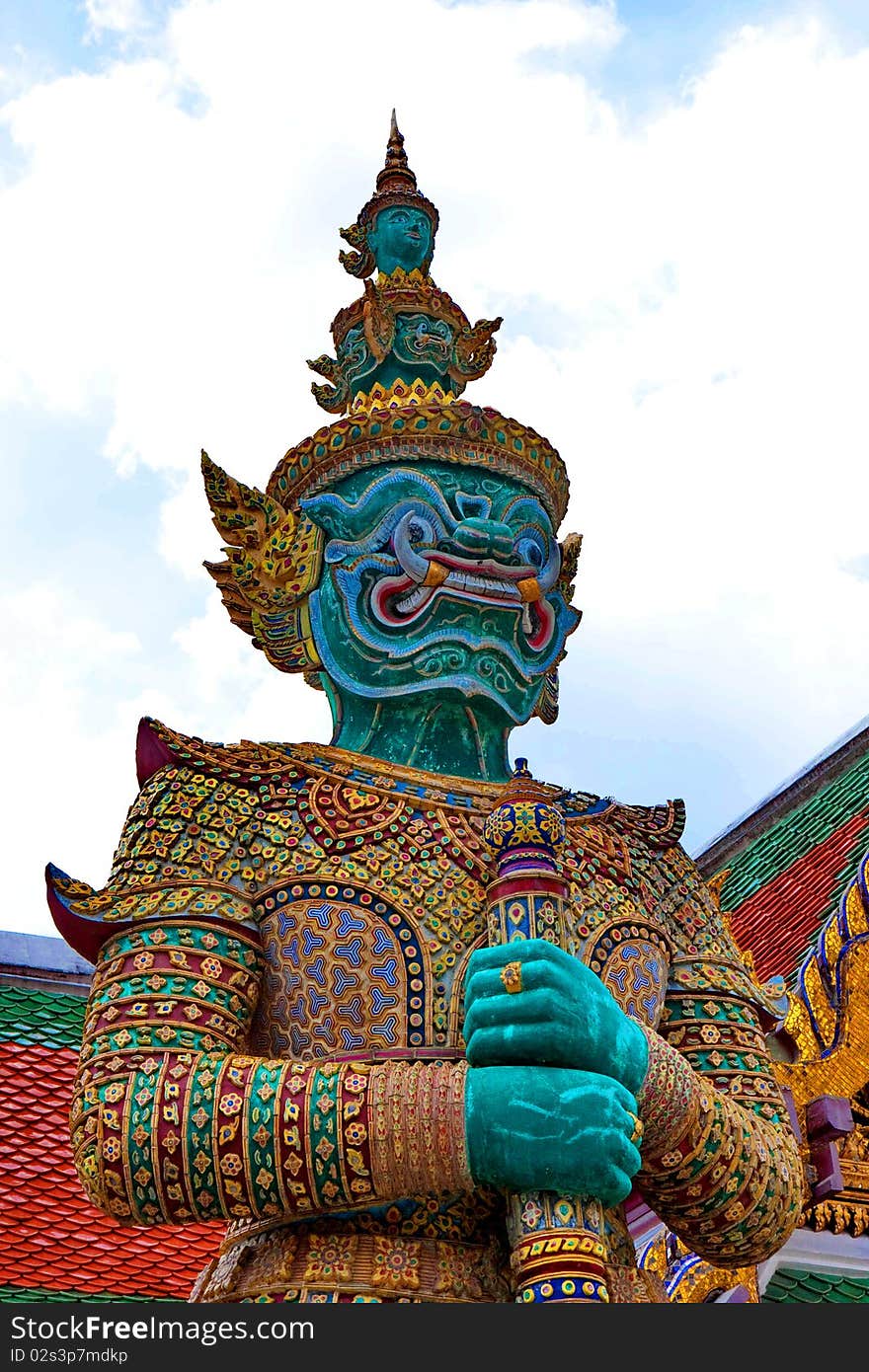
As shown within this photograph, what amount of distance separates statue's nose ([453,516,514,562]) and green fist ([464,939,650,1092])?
3.73ft

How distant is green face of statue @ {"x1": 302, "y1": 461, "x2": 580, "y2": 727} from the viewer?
428cm

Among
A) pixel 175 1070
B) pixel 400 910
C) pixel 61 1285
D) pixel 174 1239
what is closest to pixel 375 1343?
pixel 175 1070

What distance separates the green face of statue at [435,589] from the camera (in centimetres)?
428

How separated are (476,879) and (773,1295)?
2.38 m

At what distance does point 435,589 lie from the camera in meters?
4.25

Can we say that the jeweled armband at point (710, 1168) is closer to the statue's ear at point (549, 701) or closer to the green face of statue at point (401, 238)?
the statue's ear at point (549, 701)

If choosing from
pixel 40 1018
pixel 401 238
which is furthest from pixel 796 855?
pixel 401 238

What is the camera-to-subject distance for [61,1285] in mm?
4988

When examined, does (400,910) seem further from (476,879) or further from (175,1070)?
(175,1070)

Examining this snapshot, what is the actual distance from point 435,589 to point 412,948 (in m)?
0.93

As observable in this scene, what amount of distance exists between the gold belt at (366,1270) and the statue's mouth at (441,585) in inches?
59.4

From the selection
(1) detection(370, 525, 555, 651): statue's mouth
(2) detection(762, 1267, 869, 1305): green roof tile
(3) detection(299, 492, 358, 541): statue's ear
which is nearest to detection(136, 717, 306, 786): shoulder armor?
(1) detection(370, 525, 555, 651): statue's mouth

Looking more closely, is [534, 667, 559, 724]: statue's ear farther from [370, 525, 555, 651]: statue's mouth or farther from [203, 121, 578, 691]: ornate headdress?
[370, 525, 555, 651]: statue's mouth

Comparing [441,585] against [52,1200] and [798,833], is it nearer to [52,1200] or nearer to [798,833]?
[52,1200]
